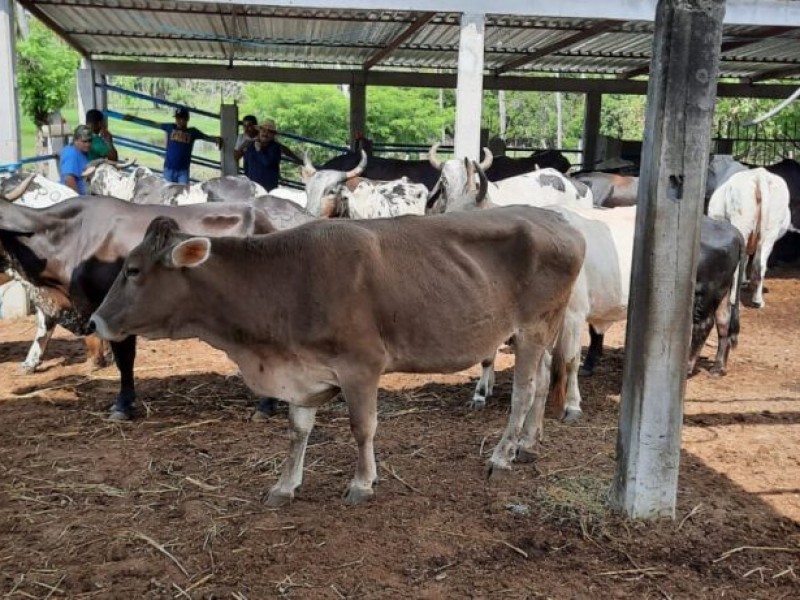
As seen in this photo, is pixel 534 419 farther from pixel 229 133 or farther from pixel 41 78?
pixel 41 78

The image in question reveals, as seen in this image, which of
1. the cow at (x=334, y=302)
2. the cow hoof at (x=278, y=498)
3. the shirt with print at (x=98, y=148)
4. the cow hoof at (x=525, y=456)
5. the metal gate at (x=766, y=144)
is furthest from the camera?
the metal gate at (x=766, y=144)

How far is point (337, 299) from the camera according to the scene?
14.7 feet

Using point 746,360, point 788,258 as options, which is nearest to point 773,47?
point 788,258

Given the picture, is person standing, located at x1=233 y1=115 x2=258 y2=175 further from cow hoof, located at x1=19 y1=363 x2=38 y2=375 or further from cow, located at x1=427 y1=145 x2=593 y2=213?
cow hoof, located at x1=19 y1=363 x2=38 y2=375

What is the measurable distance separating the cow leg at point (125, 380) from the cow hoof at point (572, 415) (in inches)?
125

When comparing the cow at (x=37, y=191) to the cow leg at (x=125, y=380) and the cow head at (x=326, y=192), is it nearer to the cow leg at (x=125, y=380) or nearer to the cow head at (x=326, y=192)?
the cow head at (x=326, y=192)

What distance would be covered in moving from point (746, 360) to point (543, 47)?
8.23m

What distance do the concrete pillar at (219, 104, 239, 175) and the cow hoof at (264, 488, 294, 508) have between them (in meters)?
12.1

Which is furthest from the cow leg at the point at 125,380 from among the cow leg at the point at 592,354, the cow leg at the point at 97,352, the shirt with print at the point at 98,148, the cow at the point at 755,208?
the cow at the point at 755,208

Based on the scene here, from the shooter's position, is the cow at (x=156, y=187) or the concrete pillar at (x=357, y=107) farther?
the concrete pillar at (x=357, y=107)

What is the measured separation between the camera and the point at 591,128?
19.7 metres

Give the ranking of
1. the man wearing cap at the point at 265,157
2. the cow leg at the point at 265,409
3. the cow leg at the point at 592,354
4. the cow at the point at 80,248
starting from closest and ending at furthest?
the cow at the point at 80,248 < the cow leg at the point at 265,409 < the cow leg at the point at 592,354 < the man wearing cap at the point at 265,157

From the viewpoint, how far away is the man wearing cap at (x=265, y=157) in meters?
13.5

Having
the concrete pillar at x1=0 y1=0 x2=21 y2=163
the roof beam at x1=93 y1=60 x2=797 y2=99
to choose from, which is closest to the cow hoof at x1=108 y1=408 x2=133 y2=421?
the concrete pillar at x1=0 y1=0 x2=21 y2=163
